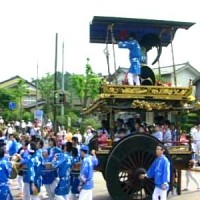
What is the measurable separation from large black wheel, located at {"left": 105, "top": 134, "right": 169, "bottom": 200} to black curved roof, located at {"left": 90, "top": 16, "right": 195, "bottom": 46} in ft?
9.21

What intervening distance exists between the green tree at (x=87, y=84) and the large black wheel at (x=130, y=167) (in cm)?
3348

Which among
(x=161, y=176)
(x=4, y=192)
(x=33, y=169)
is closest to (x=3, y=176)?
(x=4, y=192)

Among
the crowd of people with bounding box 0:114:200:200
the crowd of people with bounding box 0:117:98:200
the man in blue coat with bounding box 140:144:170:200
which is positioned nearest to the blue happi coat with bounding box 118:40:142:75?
the crowd of people with bounding box 0:114:200:200

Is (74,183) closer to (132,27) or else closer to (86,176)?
(86,176)

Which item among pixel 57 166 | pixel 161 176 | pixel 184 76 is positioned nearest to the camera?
pixel 161 176

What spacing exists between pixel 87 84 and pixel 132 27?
109ft

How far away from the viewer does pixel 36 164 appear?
392 inches

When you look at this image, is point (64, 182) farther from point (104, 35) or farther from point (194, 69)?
point (194, 69)

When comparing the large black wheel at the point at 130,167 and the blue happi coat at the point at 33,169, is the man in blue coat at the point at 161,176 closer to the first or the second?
the large black wheel at the point at 130,167

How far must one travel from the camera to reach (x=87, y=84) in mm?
45125

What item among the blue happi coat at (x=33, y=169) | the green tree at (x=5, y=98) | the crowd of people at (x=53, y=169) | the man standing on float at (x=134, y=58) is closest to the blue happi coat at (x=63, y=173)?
the crowd of people at (x=53, y=169)

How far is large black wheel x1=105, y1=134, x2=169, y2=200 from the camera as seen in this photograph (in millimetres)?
10578

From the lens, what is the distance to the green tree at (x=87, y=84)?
146ft

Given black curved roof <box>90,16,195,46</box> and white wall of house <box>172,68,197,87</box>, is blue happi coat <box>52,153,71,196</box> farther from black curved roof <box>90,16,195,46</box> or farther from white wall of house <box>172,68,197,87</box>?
white wall of house <box>172,68,197,87</box>
